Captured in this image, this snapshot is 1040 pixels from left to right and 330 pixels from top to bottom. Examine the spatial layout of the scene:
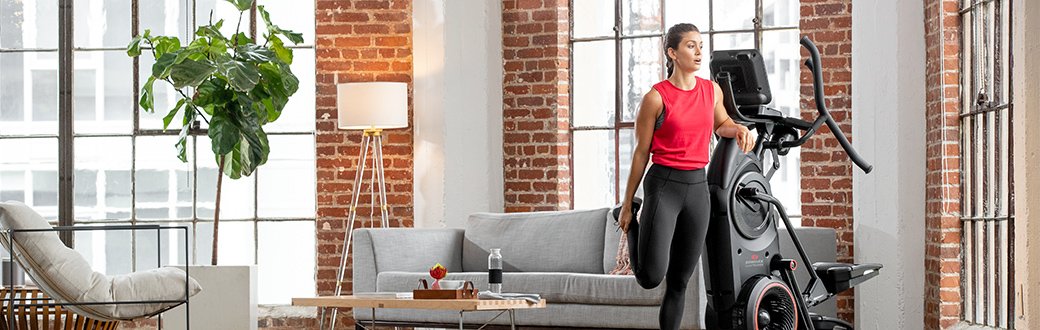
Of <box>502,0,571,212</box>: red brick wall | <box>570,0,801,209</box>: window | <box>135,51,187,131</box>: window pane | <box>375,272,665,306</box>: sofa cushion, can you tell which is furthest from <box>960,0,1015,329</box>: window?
<box>135,51,187,131</box>: window pane

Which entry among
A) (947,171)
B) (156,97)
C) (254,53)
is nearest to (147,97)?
(254,53)

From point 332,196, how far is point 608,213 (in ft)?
6.22

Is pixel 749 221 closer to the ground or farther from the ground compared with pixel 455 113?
closer to the ground

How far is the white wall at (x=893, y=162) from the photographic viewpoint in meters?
5.13

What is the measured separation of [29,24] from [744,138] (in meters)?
4.90

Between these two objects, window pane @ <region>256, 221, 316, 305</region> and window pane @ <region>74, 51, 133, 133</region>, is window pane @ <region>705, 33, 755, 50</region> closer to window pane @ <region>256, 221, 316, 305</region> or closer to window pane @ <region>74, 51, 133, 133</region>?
window pane @ <region>256, 221, 316, 305</region>

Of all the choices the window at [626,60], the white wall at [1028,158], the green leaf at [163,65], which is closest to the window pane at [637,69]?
the window at [626,60]

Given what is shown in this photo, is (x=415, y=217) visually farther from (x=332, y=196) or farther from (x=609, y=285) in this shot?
(x=609, y=285)

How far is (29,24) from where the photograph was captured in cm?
647

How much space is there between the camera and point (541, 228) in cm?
547

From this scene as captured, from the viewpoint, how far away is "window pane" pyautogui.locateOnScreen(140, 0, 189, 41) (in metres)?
6.45

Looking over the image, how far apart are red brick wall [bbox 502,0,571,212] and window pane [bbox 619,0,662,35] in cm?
36

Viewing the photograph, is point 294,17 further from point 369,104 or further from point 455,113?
point 455,113


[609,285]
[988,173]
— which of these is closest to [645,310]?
[609,285]
